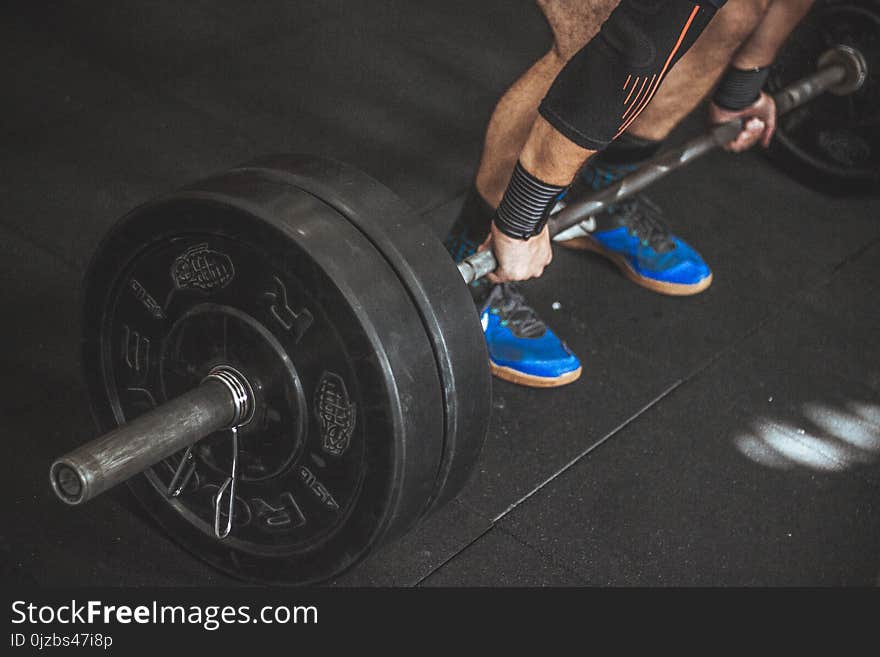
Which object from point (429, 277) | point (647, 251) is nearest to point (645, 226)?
point (647, 251)

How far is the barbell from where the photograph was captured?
3.40 feet

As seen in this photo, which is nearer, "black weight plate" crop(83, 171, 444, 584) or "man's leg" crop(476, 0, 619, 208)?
"black weight plate" crop(83, 171, 444, 584)

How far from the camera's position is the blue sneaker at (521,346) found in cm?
162

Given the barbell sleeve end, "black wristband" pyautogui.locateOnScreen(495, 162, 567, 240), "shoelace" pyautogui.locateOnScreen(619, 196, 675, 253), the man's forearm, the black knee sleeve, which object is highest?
the black knee sleeve

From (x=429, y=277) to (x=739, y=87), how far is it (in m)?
0.85

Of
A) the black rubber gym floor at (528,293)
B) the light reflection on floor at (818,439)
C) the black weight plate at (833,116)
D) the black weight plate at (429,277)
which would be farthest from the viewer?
the black weight plate at (833,116)

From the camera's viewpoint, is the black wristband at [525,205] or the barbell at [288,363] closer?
the barbell at [288,363]

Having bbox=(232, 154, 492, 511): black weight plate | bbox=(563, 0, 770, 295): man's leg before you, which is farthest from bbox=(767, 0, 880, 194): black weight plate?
bbox=(232, 154, 492, 511): black weight plate

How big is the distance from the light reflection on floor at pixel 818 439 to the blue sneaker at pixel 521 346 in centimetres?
28

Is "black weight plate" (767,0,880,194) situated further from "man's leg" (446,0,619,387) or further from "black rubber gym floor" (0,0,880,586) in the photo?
"man's leg" (446,0,619,387)

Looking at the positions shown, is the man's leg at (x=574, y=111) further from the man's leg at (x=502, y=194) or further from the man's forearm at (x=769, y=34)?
the man's forearm at (x=769, y=34)

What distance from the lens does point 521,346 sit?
1.64 meters

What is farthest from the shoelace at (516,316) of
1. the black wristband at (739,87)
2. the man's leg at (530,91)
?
the black wristband at (739,87)

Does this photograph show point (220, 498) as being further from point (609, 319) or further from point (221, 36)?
point (221, 36)
